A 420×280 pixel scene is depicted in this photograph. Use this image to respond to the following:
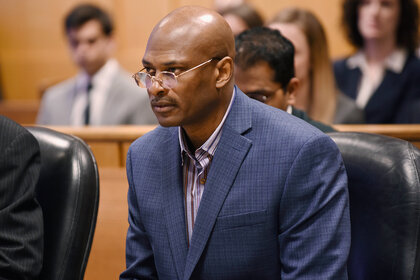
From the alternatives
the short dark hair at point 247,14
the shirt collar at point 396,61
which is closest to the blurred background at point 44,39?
the short dark hair at point 247,14

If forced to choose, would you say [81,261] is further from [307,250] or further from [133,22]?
[133,22]

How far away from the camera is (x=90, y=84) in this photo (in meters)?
3.31

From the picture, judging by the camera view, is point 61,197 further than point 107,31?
No

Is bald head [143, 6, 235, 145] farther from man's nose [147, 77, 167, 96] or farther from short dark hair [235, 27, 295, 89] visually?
short dark hair [235, 27, 295, 89]

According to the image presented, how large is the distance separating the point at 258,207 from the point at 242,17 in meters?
1.97

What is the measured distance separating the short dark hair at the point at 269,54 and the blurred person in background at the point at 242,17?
3.92 feet

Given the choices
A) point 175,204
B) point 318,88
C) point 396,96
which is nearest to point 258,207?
point 175,204

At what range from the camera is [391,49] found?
2926 millimetres

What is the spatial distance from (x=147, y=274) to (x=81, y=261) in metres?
0.17

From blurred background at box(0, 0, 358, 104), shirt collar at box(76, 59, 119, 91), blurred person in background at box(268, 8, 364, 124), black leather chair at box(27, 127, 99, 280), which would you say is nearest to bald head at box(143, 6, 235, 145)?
black leather chair at box(27, 127, 99, 280)

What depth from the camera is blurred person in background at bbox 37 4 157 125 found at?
3.15m

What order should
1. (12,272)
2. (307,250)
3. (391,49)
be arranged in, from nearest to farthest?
(307,250)
(12,272)
(391,49)

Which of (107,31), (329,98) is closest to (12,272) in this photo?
(329,98)

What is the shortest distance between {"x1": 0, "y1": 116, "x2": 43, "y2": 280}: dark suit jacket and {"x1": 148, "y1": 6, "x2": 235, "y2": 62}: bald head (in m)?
0.43
